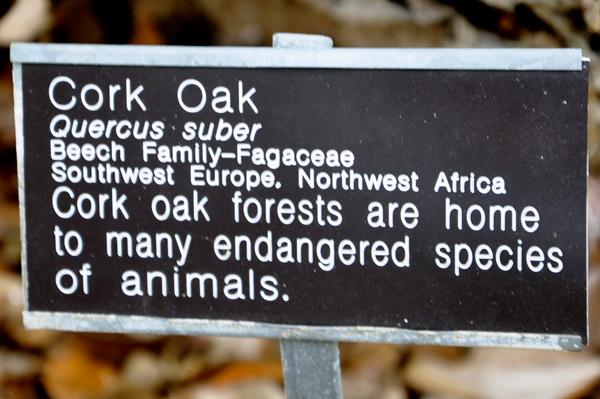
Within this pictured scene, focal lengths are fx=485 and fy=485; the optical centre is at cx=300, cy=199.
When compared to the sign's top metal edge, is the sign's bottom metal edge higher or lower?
lower

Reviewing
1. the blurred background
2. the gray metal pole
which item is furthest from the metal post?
the blurred background

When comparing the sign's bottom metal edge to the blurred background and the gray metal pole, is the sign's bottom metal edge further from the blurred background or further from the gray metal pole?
the blurred background

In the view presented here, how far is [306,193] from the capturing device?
0.67m

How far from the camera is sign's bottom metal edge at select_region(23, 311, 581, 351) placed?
0.66 m

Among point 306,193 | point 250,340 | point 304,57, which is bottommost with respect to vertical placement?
point 250,340

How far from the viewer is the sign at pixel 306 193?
2.13 feet

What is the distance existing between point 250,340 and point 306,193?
470 millimetres

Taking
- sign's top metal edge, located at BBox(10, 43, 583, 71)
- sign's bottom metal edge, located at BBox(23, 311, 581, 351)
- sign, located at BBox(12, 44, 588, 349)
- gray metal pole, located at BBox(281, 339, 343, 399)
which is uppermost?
sign's top metal edge, located at BBox(10, 43, 583, 71)

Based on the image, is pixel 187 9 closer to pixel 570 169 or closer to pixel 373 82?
pixel 373 82

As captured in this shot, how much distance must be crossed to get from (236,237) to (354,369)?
0.45 m

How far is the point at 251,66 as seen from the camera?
67 centimetres

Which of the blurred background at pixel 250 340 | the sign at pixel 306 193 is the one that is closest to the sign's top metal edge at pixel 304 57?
the sign at pixel 306 193

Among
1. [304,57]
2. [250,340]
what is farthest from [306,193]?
[250,340]

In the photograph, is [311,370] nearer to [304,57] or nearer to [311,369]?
[311,369]
